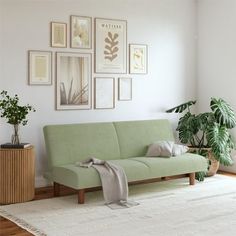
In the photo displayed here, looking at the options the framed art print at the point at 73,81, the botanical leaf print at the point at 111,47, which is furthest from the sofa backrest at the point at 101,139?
the botanical leaf print at the point at 111,47

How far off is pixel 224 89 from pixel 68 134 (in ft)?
8.21

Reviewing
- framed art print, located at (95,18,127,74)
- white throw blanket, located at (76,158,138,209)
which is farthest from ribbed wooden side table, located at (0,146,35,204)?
framed art print, located at (95,18,127,74)

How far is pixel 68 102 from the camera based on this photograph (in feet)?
18.9

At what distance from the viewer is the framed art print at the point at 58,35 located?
5598 millimetres

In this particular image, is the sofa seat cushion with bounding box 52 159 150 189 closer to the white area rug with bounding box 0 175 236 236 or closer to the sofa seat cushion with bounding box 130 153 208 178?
the sofa seat cushion with bounding box 130 153 208 178

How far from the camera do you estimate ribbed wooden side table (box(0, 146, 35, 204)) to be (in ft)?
15.7

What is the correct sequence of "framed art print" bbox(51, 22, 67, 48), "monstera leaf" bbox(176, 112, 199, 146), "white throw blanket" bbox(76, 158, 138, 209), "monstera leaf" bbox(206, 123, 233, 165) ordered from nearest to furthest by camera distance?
"white throw blanket" bbox(76, 158, 138, 209), "framed art print" bbox(51, 22, 67, 48), "monstera leaf" bbox(206, 123, 233, 165), "monstera leaf" bbox(176, 112, 199, 146)

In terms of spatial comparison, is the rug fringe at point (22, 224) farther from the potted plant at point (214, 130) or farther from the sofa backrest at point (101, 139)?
the potted plant at point (214, 130)

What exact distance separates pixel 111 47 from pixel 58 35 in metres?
0.77

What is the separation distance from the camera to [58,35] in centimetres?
563

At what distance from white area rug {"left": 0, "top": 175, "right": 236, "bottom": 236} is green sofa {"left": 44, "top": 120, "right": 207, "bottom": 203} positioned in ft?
0.77

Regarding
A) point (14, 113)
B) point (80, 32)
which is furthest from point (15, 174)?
point (80, 32)

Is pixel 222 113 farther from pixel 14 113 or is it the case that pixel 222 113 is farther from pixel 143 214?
pixel 14 113

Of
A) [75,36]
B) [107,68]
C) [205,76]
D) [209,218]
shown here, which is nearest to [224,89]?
[205,76]
